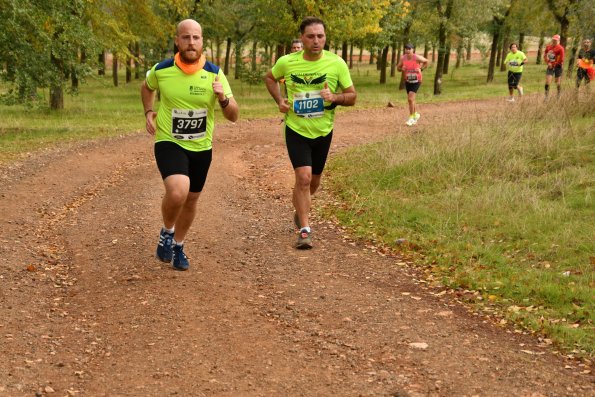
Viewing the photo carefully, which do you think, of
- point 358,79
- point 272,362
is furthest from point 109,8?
point 358,79

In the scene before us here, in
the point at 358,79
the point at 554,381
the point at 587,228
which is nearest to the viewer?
the point at 554,381

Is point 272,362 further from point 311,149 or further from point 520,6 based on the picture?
point 520,6

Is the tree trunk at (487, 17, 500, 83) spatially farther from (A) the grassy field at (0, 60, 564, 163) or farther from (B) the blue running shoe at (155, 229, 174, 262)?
(B) the blue running shoe at (155, 229, 174, 262)

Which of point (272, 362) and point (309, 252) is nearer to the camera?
point (272, 362)

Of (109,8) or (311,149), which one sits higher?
(109,8)

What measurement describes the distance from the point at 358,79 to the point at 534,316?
4326 centimetres

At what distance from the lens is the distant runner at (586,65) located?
601 inches

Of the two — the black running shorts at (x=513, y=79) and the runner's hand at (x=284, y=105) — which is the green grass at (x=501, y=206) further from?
the black running shorts at (x=513, y=79)

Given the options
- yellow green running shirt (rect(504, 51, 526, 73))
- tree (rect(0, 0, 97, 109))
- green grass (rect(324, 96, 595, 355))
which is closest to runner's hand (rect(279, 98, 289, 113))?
green grass (rect(324, 96, 595, 355))

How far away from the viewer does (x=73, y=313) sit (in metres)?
5.87

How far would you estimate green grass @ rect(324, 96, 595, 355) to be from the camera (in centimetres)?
624

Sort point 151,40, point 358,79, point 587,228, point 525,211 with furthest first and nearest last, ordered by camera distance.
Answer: point 358,79, point 151,40, point 525,211, point 587,228

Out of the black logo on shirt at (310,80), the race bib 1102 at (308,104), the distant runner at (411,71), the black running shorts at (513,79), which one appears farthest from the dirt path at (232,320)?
the black running shorts at (513,79)

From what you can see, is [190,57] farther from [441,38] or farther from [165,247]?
[441,38]
